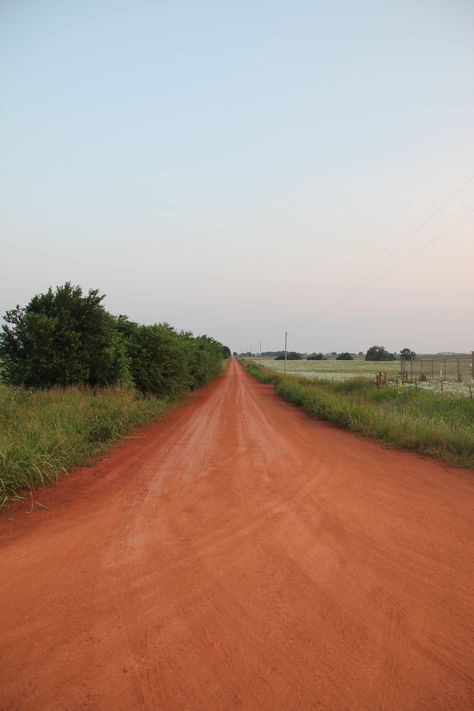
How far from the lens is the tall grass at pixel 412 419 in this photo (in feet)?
29.3

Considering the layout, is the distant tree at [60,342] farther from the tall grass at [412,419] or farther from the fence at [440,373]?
the fence at [440,373]

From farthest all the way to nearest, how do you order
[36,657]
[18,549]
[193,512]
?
[193,512]
[18,549]
[36,657]

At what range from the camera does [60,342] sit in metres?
12.5

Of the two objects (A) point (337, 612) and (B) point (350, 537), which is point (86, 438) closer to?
(B) point (350, 537)

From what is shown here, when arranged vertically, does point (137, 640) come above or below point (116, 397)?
below

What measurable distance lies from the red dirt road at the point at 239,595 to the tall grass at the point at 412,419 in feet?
6.94

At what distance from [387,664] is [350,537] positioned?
1947 mm

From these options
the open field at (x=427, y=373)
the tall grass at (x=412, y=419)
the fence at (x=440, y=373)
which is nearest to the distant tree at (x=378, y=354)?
the open field at (x=427, y=373)

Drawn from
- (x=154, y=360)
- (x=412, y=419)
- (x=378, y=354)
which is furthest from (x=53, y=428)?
(x=378, y=354)

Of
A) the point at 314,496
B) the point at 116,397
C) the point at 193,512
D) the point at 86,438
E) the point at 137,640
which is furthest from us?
the point at 116,397

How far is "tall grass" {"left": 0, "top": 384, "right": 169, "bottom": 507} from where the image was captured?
6227 mm

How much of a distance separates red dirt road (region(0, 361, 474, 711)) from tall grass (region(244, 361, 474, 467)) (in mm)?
2115

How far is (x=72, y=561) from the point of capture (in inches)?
160

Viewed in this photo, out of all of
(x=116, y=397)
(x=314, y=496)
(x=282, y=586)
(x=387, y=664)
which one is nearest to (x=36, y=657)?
(x=282, y=586)
